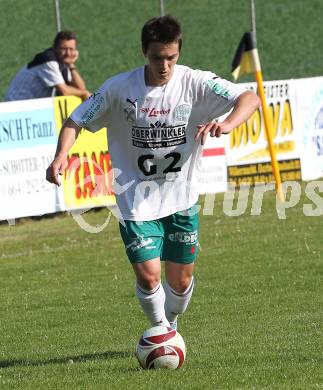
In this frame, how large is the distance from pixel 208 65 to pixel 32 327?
78.5 ft

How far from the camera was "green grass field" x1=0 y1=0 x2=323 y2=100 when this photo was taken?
A: 32.0 meters

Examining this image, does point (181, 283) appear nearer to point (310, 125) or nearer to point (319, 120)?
point (310, 125)

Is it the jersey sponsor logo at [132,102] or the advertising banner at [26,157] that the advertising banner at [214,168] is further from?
the jersey sponsor logo at [132,102]

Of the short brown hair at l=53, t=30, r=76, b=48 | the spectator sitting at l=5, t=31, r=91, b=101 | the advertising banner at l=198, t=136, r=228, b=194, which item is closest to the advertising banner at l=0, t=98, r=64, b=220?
the spectator sitting at l=5, t=31, r=91, b=101

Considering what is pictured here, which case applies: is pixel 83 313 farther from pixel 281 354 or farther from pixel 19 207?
pixel 19 207

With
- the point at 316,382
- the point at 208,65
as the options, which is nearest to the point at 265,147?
the point at 316,382

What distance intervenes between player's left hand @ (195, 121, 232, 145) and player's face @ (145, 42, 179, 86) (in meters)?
0.51

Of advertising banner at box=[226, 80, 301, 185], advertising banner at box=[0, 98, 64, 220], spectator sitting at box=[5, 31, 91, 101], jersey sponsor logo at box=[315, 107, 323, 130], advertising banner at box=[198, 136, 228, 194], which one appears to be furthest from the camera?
jersey sponsor logo at box=[315, 107, 323, 130]

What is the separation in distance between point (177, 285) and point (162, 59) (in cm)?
165

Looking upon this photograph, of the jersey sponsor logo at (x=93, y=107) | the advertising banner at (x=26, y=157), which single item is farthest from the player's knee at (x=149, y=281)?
the advertising banner at (x=26, y=157)

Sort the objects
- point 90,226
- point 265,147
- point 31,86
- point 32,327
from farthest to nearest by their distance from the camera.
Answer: point 265,147, point 31,86, point 90,226, point 32,327

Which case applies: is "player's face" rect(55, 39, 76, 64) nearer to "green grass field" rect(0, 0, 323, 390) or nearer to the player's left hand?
"green grass field" rect(0, 0, 323, 390)

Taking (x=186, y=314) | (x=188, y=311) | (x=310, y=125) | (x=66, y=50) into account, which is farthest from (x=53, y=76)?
(x=186, y=314)

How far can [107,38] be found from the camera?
34531mm
